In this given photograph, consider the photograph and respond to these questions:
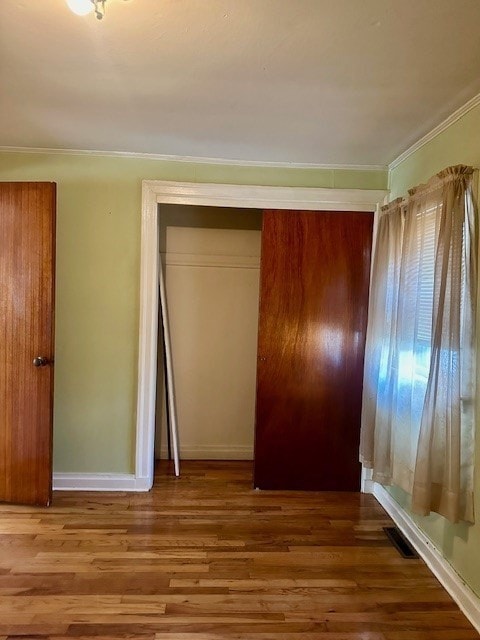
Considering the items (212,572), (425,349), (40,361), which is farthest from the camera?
(40,361)

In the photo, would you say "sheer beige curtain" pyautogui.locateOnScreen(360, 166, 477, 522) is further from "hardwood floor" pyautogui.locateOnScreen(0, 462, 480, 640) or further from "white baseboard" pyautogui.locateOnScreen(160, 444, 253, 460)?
"white baseboard" pyautogui.locateOnScreen(160, 444, 253, 460)

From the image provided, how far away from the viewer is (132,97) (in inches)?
83.3

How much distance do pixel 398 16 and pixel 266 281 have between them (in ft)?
5.82

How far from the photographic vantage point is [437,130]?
7.77ft

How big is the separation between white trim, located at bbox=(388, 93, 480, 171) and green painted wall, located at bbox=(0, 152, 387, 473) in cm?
22

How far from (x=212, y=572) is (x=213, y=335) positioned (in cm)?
189

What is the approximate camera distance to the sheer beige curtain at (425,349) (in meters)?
1.98

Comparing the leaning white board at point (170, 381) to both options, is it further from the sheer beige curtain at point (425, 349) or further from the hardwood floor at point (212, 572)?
the sheer beige curtain at point (425, 349)

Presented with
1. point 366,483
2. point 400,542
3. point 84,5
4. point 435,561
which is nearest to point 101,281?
point 84,5

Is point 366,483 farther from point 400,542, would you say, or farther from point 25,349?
point 25,349

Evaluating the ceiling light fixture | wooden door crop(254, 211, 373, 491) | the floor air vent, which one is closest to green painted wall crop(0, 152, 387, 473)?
wooden door crop(254, 211, 373, 491)

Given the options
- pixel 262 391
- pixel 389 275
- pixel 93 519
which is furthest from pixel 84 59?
pixel 93 519

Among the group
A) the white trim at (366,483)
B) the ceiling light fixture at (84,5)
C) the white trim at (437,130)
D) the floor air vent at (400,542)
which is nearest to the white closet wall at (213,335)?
the white trim at (366,483)

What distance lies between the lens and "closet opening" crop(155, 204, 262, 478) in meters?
3.64
